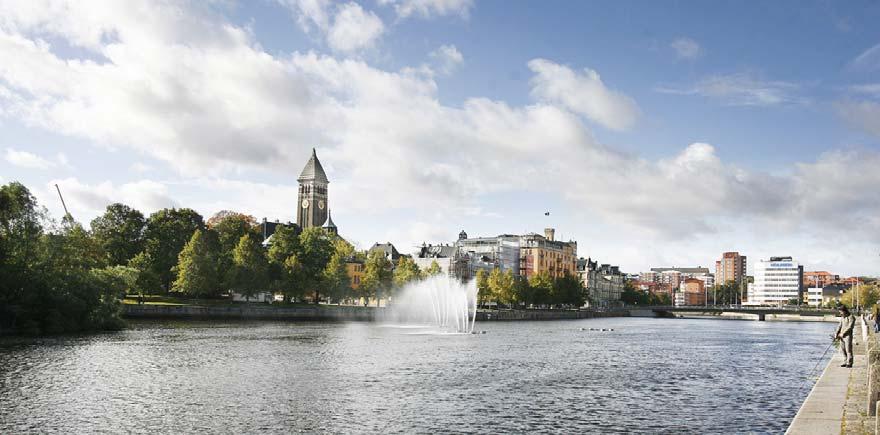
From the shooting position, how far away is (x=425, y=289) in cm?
15475

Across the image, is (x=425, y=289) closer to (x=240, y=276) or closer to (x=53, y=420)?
(x=240, y=276)

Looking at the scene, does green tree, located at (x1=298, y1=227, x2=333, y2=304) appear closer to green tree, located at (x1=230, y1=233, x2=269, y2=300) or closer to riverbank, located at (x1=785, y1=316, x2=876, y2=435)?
green tree, located at (x1=230, y1=233, x2=269, y2=300)

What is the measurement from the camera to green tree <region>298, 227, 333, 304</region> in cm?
13288

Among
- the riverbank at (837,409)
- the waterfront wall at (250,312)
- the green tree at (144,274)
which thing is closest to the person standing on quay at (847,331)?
the riverbank at (837,409)

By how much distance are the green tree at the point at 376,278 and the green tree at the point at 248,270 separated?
24847mm

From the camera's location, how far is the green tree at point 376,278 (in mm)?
146125

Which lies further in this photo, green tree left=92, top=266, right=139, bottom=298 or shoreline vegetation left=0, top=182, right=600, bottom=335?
green tree left=92, top=266, right=139, bottom=298

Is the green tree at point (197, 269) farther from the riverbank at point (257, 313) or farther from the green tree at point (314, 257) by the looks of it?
the green tree at point (314, 257)

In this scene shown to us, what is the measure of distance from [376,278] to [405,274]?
8350 millimetres

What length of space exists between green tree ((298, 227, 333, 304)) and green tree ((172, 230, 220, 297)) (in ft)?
55.7

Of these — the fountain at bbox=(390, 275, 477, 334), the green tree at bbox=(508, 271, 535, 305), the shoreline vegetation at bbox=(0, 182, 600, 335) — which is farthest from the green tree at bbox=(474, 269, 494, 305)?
the fountain at bbox=(390, 275, 477, 334)

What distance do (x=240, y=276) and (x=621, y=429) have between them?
334ft

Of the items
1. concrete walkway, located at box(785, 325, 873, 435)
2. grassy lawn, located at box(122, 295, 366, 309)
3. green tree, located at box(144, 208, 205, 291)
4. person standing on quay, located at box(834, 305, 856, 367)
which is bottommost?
grassy lawn, located at box(122, 295, 366, 309)

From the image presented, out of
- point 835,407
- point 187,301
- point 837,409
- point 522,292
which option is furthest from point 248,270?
point 837,409
